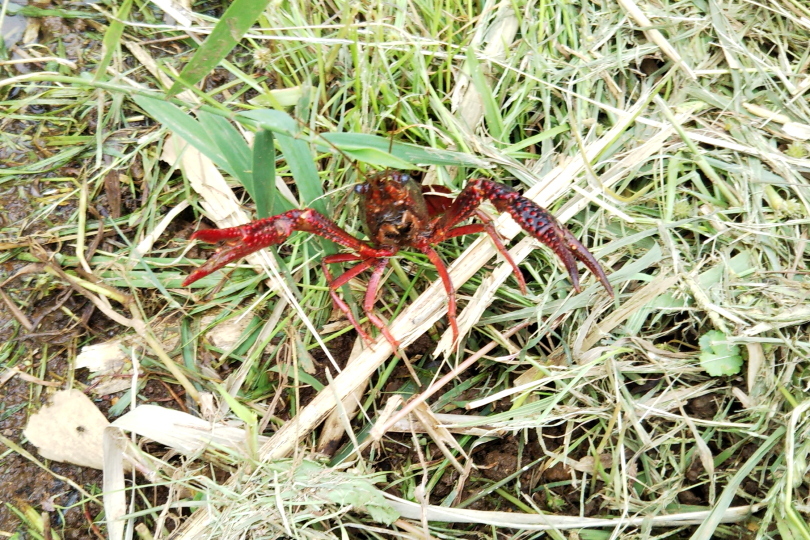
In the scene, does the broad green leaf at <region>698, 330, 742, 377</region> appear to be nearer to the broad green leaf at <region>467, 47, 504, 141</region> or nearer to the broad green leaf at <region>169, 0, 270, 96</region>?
the broad green leaf at <region>467, 47, 504, 141</region>

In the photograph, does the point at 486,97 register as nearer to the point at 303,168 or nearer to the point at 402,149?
the point at 402,149

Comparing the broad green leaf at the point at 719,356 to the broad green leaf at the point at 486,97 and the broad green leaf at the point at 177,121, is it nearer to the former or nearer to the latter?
the broad green leaf at the point at 486,97

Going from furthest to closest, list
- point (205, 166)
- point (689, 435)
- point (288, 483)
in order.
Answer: point (205, 166), point (689, 435), point (288, 483)

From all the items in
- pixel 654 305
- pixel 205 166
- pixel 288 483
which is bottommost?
pixel 288 483

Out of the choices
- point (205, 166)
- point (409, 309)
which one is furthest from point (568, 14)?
point (205, 166)

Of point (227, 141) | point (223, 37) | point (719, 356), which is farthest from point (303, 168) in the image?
point (719, 356)

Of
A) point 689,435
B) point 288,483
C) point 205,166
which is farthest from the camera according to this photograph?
point 205,166

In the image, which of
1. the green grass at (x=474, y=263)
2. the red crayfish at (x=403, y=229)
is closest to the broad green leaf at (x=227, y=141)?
the green grass at (x=474, y=263)

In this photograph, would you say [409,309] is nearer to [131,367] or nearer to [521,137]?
[521,137]
